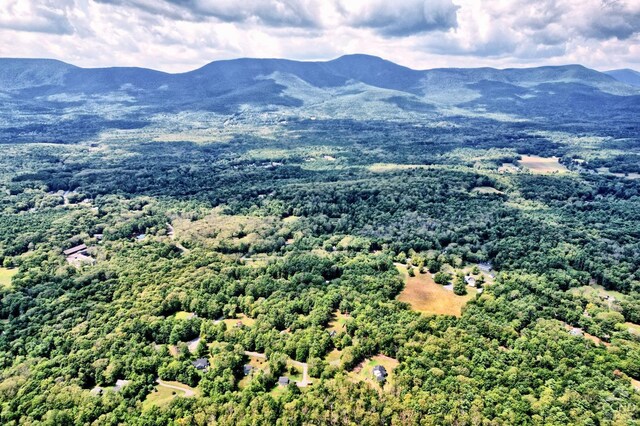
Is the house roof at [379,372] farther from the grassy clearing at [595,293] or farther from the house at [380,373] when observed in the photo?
the grassy clearing at [595,293]

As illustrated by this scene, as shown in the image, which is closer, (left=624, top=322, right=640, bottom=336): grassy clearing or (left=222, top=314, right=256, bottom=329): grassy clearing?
(left=624, top=322, right=640, bottom=336): grassy clearing

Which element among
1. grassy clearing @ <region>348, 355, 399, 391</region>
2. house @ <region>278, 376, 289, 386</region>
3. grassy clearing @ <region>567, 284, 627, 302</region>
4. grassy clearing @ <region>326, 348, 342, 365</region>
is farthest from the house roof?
grassy clearing @ <region>567, 284, 627, 302</region>

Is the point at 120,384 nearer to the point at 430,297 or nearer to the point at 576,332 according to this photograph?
the point at 430,297

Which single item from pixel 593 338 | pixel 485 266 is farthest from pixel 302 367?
pixel 485 266

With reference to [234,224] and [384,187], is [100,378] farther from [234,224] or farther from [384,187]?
[384,187]

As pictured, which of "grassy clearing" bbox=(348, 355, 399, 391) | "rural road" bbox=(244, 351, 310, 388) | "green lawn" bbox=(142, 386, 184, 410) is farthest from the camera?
"rural road" bbox=(244, 351, 310, 388)

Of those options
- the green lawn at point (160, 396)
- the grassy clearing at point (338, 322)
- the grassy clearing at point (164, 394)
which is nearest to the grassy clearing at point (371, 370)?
the grassy clearing at point (338, 322)

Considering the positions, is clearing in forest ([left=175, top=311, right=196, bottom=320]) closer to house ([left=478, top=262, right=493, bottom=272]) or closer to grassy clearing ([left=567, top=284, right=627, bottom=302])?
house ([left=478, top=262, right=493, bottom=272])
